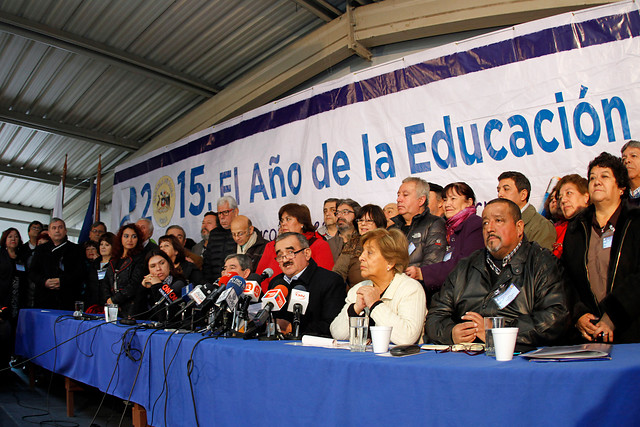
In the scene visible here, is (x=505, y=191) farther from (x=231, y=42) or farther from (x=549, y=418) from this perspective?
(x=231, y=42)

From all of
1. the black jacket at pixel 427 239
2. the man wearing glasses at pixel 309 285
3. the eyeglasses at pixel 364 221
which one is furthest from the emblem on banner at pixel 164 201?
the black jacket at pixel 427 239

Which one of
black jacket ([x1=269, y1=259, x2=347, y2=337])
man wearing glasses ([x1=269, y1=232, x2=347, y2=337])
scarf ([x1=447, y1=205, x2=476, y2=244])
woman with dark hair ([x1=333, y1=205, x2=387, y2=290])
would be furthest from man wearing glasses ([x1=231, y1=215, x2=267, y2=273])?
scarf ([x1=447, y1=205, x2=476, y2=244])

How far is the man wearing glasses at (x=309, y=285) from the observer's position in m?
2.59

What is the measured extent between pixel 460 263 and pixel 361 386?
0.97m

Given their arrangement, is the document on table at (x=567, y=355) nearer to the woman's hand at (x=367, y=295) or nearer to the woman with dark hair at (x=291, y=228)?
the woman's hand at (x=367, y=295)

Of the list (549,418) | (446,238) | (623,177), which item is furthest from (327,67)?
(549,418)

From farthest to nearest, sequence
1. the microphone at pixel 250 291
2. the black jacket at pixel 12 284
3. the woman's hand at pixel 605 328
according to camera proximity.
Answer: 1. the black jacket at pixel 12 284
2. the microphone at pixel 250 291
3. the woman's hand at pixel 605 328

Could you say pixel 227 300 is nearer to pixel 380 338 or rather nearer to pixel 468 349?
pixel 380 338

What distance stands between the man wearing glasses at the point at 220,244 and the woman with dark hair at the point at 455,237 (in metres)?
2.16

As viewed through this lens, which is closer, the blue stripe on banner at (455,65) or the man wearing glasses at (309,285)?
the man wearing glasses at (309,285)

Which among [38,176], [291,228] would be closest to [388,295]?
[291,228]

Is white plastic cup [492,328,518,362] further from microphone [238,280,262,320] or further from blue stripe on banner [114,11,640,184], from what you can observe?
blue stripe on banner [114,11,640,184]

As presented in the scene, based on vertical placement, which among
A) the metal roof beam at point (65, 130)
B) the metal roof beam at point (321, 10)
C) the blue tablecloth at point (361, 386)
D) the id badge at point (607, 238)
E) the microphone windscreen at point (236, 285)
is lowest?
the blue tablecloth at point (361, 386)

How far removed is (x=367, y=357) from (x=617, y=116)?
2431mm
